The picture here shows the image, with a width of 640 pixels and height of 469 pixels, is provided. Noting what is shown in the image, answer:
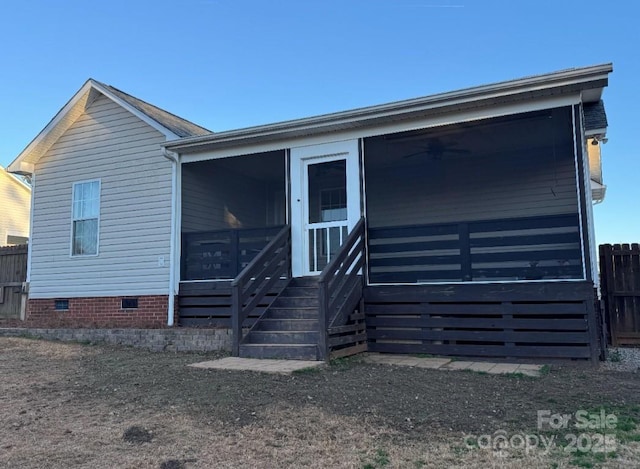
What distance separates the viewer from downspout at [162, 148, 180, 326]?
9.63 meters

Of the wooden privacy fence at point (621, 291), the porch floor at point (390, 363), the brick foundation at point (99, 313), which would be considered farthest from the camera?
the brick foundation at point (99, 313)

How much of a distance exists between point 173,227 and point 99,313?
8.19ft

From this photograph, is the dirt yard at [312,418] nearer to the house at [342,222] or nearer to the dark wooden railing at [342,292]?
the dark wooden railing at [342,292]

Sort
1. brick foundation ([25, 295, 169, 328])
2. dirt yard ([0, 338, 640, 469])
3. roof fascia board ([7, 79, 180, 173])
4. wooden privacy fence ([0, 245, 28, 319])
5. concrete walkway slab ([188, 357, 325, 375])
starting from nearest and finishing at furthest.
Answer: dirt yard ([0, 338, 640, 469]) < concrete walkway slab ([188, 357, 325, 375]) < brick foundation ([25, 295, 169, 328]) < roof fascia board ([7, 79, 180, 173]) < wooden privacy fence ([0, 245, 28, 319])

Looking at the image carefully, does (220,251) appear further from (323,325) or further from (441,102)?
(441,102)

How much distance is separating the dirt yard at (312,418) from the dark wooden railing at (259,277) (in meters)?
1.13

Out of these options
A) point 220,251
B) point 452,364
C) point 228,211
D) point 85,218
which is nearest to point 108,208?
point 85,218

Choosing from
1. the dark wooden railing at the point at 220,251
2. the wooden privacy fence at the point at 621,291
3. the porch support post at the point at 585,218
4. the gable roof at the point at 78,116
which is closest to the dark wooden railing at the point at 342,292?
the dark wooden railing at the point at 220,251

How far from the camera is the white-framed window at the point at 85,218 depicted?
10.7 m

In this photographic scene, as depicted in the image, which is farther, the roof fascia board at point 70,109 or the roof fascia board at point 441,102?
the roof fascia board at point 70,109

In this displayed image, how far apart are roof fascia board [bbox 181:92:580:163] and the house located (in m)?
0.02

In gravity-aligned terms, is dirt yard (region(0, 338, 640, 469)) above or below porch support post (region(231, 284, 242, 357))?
below

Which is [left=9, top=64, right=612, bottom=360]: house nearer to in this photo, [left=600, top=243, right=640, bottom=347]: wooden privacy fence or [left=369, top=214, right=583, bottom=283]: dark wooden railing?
[left=369, top=214, right=583, bottom=283]: dark wooden railing

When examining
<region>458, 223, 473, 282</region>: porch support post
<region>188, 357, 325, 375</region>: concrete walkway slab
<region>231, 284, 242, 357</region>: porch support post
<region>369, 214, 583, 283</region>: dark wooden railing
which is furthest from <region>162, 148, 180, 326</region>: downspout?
<region>458, 223, 473, 282</region>: porch support post
